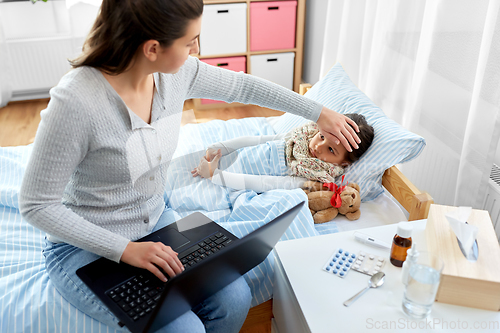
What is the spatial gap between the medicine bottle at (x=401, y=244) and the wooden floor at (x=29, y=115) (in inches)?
77.9

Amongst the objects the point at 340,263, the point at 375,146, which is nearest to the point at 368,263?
the point at 340,263

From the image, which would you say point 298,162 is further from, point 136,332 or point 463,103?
point 136,332

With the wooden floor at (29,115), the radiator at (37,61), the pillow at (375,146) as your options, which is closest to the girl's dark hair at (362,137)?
the pillow at (375,146)

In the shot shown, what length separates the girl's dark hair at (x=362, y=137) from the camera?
144cm

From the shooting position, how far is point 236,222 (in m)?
1.28

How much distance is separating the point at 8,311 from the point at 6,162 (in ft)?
2.40

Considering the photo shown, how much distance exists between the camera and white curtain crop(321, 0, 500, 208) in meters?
1.35

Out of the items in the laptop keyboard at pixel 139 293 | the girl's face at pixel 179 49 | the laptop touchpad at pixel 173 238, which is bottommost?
the laptop keyboard at pixel 139 293

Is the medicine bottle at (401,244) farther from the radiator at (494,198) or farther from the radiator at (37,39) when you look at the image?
the radiator at (37,39)

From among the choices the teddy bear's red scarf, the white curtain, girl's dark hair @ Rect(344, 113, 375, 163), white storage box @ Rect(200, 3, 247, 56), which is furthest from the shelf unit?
the teddy bear's red scarf

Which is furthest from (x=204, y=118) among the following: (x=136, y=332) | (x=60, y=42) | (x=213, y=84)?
(x=136, y=332)

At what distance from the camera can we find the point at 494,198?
4.62 ft

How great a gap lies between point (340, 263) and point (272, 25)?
233 cm

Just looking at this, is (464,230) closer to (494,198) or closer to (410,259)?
(410,259)
